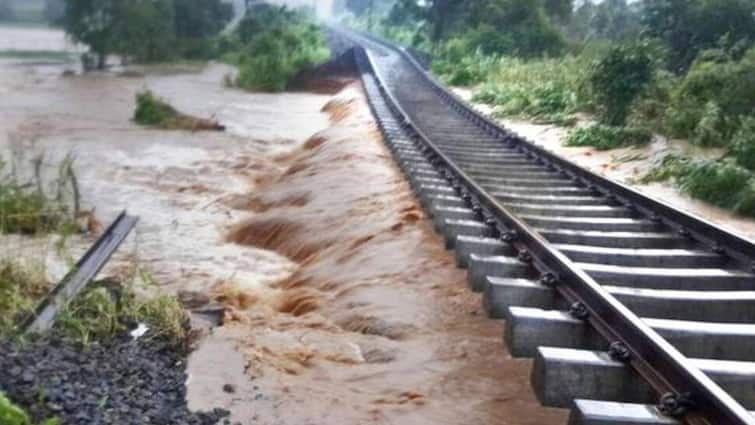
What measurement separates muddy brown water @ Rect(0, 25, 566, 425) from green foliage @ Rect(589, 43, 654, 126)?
3960 mm

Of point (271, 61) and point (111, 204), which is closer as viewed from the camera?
point (111, 204)

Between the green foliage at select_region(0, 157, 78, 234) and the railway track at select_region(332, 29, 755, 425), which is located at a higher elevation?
the railway track at select_region(332, 29, 755, 425)

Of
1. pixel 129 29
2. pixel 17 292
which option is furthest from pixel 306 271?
pixel 129 29

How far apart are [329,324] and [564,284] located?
5.08ft

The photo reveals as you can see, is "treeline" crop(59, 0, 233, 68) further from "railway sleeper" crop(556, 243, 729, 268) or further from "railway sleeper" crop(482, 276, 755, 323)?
"railway sleeper" crop(482, 276, 755, 323)

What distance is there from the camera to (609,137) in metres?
13.6

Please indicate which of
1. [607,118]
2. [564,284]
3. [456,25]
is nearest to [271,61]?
[456,25]

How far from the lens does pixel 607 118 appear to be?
49.7 ft

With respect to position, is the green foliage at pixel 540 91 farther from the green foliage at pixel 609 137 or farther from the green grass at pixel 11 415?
the green grass at pixel 11 415

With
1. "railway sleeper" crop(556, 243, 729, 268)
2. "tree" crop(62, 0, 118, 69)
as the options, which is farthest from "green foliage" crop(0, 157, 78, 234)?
"tree" crop(62, 0, 118, 69)

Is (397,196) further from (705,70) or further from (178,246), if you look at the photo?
(705,70)

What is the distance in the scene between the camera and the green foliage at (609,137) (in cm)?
1338

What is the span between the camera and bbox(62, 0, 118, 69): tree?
132ft

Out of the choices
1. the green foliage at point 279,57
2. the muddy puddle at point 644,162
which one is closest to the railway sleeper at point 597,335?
the muddy puddle at point 644,162
